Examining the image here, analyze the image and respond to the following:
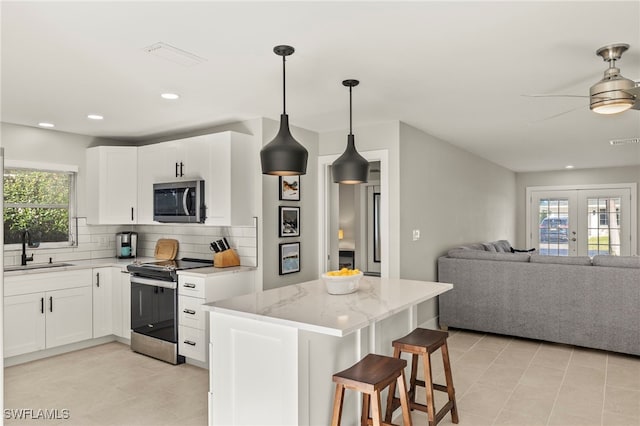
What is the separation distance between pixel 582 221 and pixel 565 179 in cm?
92

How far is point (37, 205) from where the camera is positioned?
15.5 ft

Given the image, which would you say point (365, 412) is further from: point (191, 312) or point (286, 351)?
point (191, 312)

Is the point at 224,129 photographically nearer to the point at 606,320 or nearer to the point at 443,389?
the point at 443,389

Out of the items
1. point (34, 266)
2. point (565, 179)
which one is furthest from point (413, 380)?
point (565, 179)

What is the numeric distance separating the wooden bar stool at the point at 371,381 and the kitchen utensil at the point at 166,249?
3.22 m

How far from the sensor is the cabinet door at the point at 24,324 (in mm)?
3922

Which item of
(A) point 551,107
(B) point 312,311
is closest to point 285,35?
(B) point 312,311

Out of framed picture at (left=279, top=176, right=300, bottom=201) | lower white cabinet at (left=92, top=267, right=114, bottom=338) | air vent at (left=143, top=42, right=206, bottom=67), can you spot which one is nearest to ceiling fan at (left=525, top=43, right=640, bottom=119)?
air vent at (left=143, top=42, right=206, bottom=67)

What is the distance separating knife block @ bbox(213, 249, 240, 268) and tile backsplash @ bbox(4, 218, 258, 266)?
112mm

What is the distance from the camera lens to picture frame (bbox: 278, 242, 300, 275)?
4496 mm

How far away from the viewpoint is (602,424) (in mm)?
2834

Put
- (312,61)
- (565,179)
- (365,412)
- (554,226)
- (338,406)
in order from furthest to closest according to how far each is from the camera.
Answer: (554,226) < (565,179) < (312,61) < (365,412) < (338,406)

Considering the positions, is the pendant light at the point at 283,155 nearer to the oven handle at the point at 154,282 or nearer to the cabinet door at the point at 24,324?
the oven handle at the point at 154,282

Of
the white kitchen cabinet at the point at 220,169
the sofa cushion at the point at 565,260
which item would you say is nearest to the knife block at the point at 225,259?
the white kitchen cabinet at the point at 220,169
